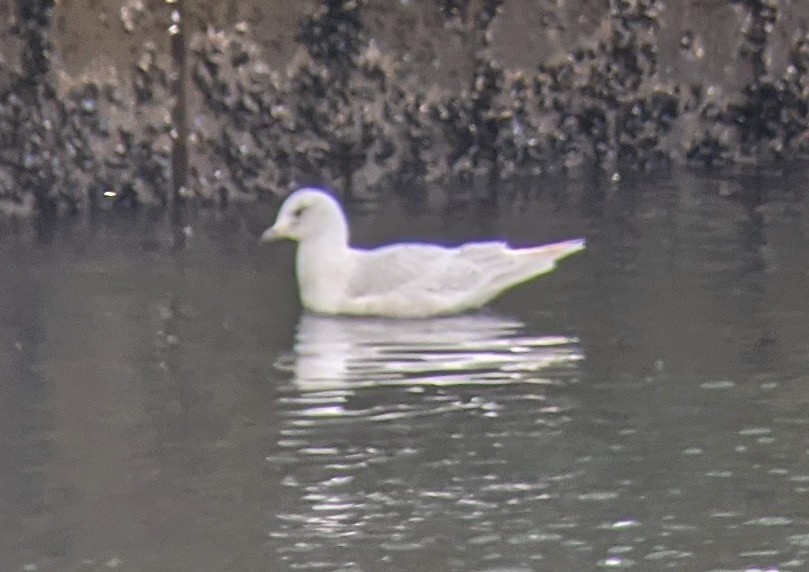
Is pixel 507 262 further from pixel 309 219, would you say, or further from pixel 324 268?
pixel 309 219

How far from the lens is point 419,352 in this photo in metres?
10.3

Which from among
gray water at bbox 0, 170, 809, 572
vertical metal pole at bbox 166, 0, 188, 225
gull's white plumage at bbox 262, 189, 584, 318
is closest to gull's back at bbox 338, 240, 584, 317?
gull's white plumage at bbox 262, 189, 584, 318

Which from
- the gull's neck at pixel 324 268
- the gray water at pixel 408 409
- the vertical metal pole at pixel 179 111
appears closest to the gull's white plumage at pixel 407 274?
the gull's neck at pixel 324 268

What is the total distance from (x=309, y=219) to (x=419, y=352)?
1.68 meters

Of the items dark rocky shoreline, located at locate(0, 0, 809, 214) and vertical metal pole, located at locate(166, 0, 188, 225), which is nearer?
dark rocky shoreline, located at locate(0, 0, 809, 214)

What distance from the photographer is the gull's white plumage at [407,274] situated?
11.3 metres

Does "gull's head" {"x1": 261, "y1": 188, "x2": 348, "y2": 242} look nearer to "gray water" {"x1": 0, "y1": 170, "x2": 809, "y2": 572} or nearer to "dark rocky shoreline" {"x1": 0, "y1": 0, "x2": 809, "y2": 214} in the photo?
"gray water" {"x1": 0, "y1": 170, "x2": 809, "y2": 572}

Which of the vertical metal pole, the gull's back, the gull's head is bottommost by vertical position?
the gull's back

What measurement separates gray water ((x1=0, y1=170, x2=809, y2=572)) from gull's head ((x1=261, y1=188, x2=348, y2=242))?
33 cm

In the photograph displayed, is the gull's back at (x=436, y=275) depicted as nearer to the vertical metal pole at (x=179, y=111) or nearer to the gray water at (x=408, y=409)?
the gray water at (x=408, y=409)

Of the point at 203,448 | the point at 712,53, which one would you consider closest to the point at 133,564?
the point at 203,448

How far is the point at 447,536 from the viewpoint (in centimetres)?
741

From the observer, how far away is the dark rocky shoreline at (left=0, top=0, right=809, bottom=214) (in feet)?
45.9

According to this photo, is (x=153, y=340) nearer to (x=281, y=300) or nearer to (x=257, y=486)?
(x=281, y=300)
